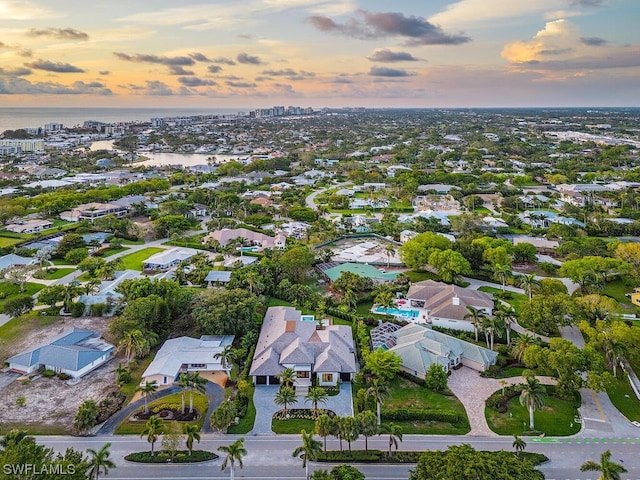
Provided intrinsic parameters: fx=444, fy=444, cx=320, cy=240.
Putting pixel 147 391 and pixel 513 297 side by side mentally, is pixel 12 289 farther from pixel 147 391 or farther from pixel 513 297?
pixel 513 297

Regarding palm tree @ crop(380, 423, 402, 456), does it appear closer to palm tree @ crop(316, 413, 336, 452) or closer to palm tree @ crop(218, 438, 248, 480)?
palm tree @ crop(316, 413, 336, 452)

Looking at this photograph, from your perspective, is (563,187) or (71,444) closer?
(71,444)

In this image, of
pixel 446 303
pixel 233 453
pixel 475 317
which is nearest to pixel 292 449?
pixel 233 453

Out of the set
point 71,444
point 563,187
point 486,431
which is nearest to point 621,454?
point 486,431

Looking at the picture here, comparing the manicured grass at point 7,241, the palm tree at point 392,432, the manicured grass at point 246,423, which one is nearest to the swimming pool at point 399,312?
the manicured grass at point 246,423

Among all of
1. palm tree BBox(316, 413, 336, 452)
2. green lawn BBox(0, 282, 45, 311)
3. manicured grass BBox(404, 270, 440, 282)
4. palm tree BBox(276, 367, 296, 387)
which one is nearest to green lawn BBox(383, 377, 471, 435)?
palm tree BBox(316, 413, 336, 452)

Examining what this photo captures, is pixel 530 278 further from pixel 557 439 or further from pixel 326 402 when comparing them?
pixel 326 402
